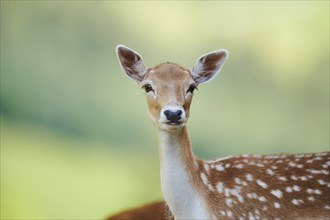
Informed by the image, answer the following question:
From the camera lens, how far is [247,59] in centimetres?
302

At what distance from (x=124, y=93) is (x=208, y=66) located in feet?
2.62

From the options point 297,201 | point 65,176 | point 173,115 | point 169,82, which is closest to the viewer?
point 173,115

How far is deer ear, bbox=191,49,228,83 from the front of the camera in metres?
2.26

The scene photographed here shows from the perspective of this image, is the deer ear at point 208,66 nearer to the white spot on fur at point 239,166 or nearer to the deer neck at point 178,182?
the deer neck at point 178,182

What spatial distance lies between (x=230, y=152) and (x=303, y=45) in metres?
0.64

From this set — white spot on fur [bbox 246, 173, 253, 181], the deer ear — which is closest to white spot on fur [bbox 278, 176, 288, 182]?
white spot on fur [bbox 246, 173, 253, 181]

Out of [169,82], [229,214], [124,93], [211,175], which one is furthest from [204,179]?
[124,93]

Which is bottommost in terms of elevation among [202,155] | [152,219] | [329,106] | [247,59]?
[152,219]

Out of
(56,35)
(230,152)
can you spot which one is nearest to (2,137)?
(56,35)

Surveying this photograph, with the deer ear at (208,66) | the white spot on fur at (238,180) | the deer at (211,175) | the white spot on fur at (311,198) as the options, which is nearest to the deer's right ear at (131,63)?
the deer at (211,175)

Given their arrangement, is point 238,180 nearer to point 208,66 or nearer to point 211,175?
point 211,175

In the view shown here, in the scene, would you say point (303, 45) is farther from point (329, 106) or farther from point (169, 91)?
point (169, 91)

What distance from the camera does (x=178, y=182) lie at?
2.19 metres

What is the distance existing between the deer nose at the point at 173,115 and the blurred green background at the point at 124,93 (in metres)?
0.96
